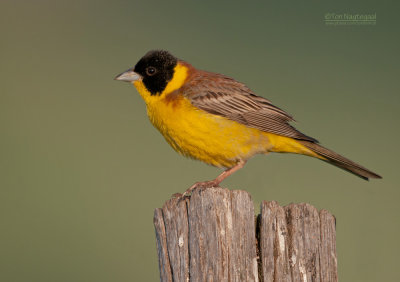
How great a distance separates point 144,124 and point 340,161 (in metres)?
2.90

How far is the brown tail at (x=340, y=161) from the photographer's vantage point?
531 centimetres

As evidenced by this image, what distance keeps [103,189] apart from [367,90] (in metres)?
3.55

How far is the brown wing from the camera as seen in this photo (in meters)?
5.64

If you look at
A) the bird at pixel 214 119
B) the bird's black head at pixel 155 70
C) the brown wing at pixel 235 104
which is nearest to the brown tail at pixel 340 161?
the bird at pixel 214 119

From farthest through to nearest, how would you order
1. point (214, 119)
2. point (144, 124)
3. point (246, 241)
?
point (144, 124)
point (214, 119)
point (246, 241)

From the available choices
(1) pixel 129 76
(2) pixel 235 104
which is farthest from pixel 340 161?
(1) pixel 129 76

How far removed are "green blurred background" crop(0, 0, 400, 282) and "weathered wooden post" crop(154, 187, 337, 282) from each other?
1787 millimetres

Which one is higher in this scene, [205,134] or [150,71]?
[150,71]

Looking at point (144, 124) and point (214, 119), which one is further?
point (144, 124)

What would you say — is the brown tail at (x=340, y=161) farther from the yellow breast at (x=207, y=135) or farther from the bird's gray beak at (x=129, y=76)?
the bird's gray beak at (x=129, y=76)

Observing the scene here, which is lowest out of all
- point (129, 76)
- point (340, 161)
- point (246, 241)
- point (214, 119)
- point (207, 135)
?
point (246, 241)

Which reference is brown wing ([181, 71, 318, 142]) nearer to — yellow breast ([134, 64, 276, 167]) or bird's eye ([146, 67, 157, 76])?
yellow breast ([134, 64, 276, 167])

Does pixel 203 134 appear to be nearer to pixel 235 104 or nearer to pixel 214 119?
pixel 214 119

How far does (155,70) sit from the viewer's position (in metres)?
5.98
